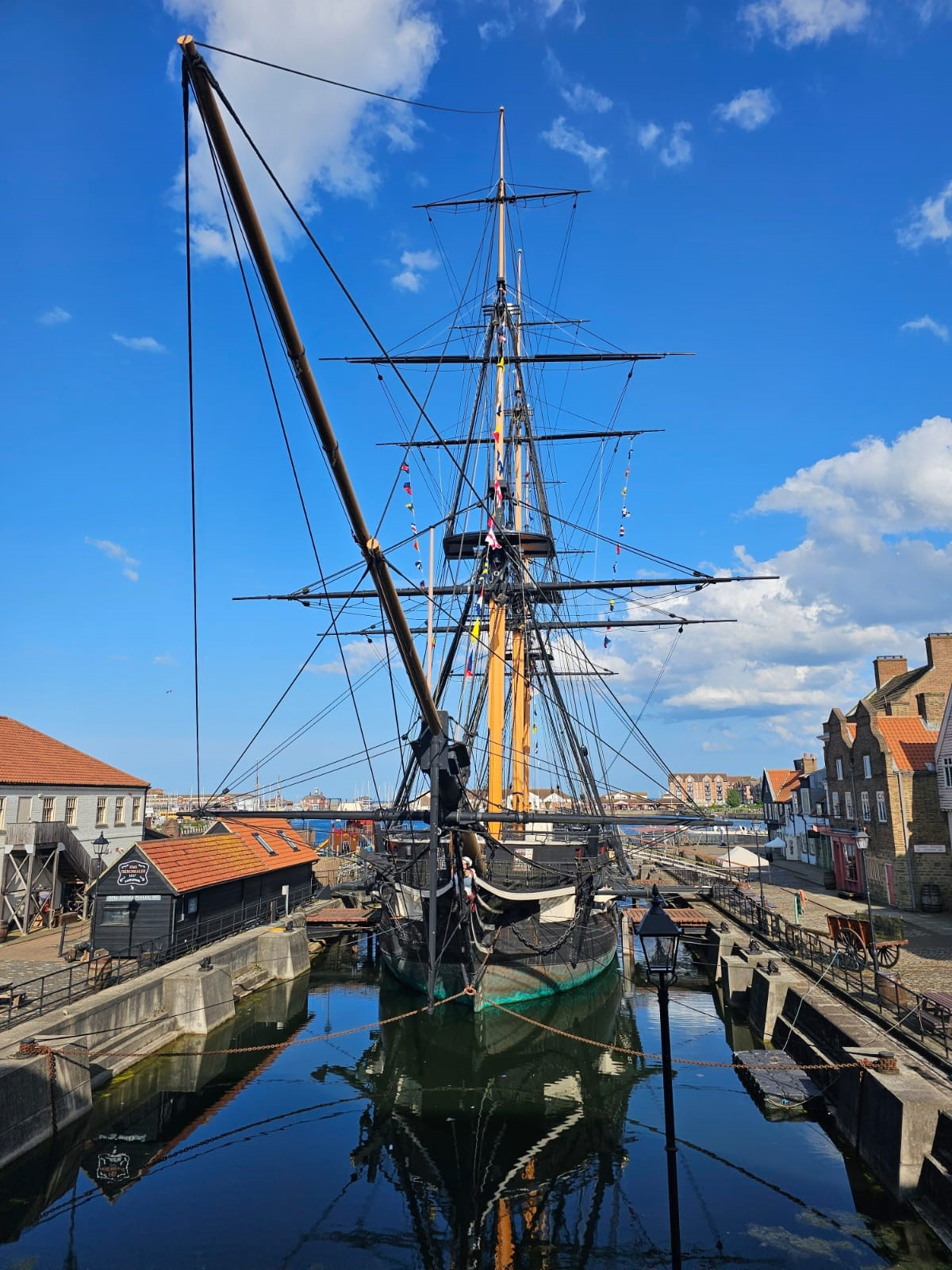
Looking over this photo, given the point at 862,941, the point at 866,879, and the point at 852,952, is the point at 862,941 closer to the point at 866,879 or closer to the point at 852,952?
the point at 852,952

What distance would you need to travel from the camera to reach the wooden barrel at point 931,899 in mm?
29484

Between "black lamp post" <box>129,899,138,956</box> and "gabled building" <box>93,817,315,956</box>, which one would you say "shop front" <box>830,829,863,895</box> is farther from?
"black lamp post" <box>129,899,138,956</box>

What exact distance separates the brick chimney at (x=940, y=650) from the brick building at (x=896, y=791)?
4 cm

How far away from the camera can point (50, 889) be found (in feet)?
88.1

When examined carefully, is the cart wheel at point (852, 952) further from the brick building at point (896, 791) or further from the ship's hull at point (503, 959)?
the brick building at point (896, 791)

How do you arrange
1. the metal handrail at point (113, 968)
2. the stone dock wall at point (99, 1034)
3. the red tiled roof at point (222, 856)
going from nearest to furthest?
the stone dock wall at point (99, 1034)
the metal handrail at point (113, 968)
the red tiled roof at point (222, 856)

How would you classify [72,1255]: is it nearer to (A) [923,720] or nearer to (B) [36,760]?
(B) [36,760]

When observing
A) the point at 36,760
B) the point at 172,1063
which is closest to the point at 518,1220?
the point at 172,1063

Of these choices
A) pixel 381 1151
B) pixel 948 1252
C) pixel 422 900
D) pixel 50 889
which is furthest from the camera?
pixel 50 889

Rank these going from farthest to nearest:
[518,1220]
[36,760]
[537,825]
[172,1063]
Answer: [537,825] < [36,760] < [172,1063] < [518,1220]

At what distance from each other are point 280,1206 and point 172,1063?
7.22 meters

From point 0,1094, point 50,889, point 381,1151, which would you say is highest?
point 50,889

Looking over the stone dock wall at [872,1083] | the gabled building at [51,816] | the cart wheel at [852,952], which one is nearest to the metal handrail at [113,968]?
the gabled building at [51,816]

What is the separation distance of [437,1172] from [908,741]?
28014 mm
